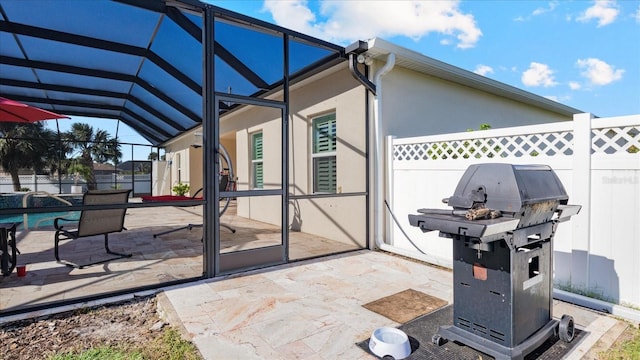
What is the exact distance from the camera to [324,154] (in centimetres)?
595

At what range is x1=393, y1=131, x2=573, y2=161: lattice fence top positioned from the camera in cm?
317

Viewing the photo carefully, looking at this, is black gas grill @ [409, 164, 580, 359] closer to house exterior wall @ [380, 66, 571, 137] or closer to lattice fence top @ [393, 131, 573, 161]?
lattice fence top @ [393, 131, 573, 161]

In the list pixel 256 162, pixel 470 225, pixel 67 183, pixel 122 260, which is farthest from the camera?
pixel 67 183

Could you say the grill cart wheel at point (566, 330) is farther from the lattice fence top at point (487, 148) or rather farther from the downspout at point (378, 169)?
the downspout at point (378, 169)

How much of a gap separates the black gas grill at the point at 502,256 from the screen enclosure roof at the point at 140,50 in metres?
2.97

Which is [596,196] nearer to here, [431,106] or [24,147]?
[431,106]

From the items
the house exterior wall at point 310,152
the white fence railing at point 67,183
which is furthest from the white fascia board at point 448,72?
the white fence railing at point 67,183

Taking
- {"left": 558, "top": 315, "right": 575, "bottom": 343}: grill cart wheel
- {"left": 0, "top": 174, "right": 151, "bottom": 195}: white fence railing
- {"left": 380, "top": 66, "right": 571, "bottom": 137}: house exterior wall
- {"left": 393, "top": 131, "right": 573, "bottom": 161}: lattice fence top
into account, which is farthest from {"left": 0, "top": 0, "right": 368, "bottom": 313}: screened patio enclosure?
{"left": 558, "top": 315, "right": 575, "bottom": 343}: grill cart wheel

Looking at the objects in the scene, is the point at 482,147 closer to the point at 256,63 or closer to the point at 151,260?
the point at 256,63

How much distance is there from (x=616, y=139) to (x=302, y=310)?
3121mm

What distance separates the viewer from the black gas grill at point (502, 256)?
1.85 metres

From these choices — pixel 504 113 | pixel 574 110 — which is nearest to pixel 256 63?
pixel 504 113

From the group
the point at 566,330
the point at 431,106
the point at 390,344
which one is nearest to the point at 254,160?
the point at 431,106

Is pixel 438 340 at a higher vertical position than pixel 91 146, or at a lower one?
lower
